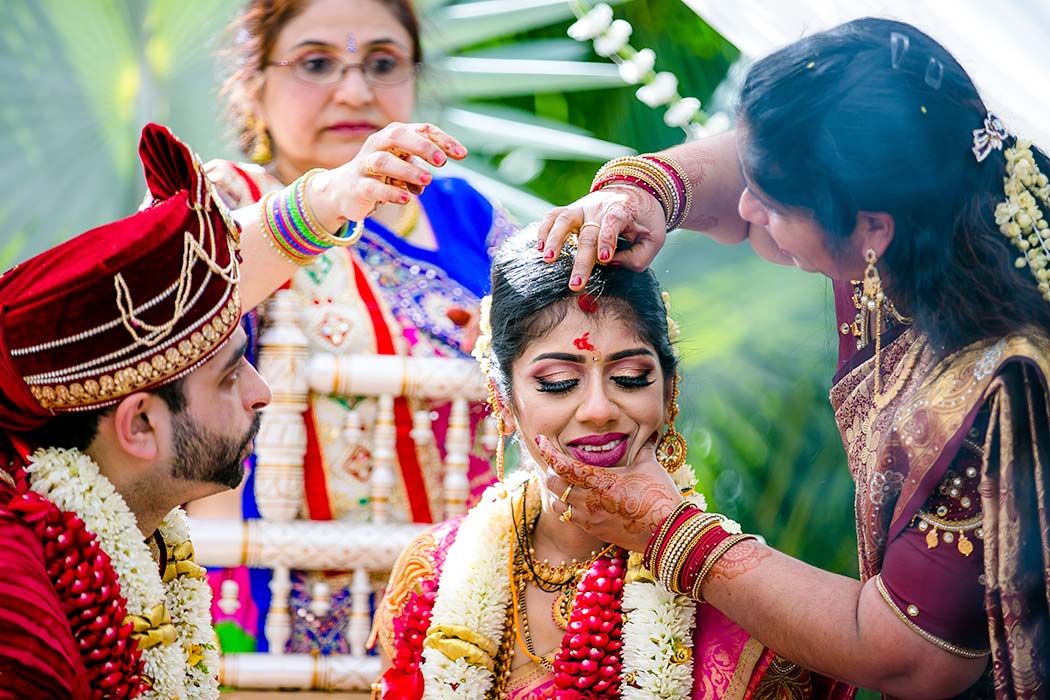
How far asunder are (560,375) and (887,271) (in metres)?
0.73

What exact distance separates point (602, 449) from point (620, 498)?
23cm

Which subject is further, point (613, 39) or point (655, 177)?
point (613, 39)

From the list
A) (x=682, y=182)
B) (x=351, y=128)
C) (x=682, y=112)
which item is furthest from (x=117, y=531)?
(x=682, y=112)

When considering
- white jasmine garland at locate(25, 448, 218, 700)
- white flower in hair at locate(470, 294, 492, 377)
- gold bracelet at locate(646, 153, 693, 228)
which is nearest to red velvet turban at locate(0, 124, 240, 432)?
white jasmine garland at locate(25, 448, 218, 700)

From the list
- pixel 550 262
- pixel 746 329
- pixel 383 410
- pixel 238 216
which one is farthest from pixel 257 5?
pixel 746 329

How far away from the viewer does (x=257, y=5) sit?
3.87 meters

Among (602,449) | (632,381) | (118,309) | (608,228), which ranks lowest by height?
(602,449)

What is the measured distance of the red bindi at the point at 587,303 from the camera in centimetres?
267

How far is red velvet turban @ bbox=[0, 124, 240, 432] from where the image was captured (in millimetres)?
2199

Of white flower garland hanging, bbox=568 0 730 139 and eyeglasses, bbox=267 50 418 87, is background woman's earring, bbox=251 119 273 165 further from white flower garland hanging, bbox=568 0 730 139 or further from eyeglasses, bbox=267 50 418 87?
white flower garland hanging, bbox=568 0 730 139

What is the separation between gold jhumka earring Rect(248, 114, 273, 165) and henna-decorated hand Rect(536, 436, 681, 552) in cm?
187

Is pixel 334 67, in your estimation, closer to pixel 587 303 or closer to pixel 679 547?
pixel 587 303

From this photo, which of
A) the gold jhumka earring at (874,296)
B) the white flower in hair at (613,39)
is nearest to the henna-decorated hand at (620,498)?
the gold jhumka earring at (874,296)

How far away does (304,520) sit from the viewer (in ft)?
12.1
